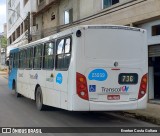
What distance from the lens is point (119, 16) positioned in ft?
66.5

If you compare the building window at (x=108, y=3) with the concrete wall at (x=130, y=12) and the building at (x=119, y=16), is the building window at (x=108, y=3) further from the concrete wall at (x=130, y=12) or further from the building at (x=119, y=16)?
the concrete wall at (x=130, y=12)

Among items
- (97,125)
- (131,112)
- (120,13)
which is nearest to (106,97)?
(97,125)

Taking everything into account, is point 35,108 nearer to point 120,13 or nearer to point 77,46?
point 77,46

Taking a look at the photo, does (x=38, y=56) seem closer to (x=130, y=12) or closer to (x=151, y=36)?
(x=151, y=36)

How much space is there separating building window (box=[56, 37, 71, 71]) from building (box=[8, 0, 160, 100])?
234 inches

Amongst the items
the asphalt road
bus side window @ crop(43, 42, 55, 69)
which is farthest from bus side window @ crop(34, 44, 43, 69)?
the asphalt road

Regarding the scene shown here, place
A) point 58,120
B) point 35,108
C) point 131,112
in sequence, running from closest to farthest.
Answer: point 58,120, point 131,112, point 35,108

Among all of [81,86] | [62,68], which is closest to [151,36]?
[62,68]

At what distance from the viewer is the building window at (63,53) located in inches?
452

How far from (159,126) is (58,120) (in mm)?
3209

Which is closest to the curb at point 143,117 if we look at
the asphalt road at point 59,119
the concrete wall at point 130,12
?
the asphalt road at point 59,119

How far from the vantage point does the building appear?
1714cm

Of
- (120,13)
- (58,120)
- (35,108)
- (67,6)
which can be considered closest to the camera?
(58,120)

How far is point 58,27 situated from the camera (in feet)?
106
